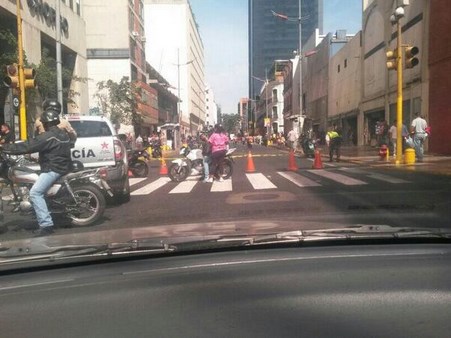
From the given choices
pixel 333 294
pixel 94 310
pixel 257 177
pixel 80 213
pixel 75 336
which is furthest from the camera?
pixel 257 177

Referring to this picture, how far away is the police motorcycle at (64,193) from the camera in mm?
7617

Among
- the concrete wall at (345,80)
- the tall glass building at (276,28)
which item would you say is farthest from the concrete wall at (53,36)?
the concrete wall at (345,80)

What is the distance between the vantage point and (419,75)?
89.2ft

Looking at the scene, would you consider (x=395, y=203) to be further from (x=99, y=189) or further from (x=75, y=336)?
(x=75, y=336)

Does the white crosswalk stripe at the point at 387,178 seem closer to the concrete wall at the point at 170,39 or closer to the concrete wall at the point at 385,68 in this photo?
the concrete wall at the point at 385,68

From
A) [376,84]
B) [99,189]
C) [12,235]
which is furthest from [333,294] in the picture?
[376,84]

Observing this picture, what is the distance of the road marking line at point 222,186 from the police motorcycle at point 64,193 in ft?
15.4

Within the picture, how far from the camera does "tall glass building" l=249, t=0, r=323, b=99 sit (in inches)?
2159

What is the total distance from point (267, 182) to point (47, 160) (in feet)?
24.2

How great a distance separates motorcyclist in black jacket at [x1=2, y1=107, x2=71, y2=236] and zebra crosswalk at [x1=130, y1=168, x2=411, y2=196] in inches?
190

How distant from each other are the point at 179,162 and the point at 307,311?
13408 mm

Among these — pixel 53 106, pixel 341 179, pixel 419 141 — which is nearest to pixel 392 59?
pixel 419 141

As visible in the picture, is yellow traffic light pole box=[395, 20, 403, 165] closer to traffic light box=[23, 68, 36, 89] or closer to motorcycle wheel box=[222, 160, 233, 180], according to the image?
motorcycle wheel box=[222, 160, 233, 180]

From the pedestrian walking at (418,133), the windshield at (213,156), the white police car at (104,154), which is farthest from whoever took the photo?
the pedestrian walking at (418,133)
